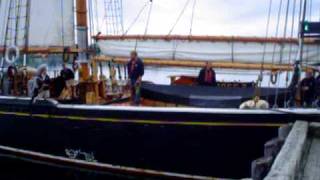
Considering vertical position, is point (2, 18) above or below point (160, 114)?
above

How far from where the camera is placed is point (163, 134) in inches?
428

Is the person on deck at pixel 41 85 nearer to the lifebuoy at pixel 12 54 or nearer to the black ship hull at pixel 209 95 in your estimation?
the black ship hull at pixel 209 95

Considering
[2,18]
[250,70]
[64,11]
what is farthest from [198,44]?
[2,18]

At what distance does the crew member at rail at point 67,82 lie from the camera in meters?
13.2

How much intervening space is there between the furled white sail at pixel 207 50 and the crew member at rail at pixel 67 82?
229 centimetres

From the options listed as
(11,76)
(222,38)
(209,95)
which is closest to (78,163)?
(209,95)

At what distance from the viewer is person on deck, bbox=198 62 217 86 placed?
43.0 feet

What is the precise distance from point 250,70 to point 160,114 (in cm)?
380

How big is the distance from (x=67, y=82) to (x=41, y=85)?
84cm

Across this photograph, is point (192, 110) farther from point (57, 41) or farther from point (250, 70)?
point (57, 41)

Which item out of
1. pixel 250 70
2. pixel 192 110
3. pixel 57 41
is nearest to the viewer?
pixel 192 110

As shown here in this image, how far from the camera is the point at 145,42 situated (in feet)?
50.3

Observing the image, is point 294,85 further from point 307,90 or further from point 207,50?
point 207,50

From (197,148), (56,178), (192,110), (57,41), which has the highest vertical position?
(57,41)
